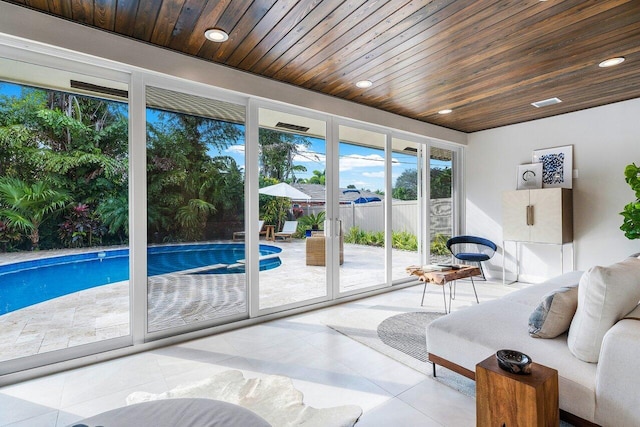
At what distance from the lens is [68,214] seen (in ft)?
8.63

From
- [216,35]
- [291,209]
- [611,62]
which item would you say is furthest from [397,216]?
[216,35]

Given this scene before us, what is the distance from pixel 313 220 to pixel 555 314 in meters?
2.66

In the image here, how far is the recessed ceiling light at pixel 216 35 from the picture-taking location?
2586 millimetres

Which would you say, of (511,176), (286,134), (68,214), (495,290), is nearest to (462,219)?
(511,176)

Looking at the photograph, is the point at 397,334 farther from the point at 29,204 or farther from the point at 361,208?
the point at 29,204

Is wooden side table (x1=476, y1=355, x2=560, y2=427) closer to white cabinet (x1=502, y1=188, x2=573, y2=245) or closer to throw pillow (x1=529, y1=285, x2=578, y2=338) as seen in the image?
throw pillow (x1=529, y1=285, x2=578, y2=338)

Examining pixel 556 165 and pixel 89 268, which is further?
pixel 556 165

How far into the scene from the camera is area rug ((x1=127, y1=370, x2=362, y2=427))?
1.88 m

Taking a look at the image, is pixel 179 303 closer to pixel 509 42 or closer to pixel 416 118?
pixel 509 42

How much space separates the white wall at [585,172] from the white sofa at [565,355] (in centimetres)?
295

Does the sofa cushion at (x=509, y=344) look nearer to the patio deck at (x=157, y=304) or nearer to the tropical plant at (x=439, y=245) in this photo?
the patio deck at (x=157, y=304)

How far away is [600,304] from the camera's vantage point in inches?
64.9

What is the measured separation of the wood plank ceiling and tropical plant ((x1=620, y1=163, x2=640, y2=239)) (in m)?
0.99

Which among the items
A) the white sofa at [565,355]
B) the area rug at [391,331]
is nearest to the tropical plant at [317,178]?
the area rug at [391,331]
